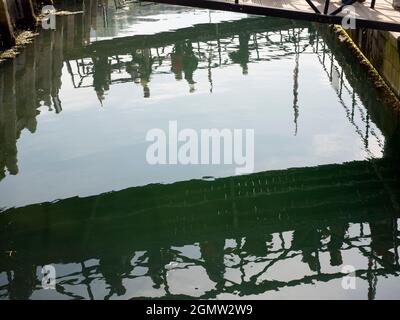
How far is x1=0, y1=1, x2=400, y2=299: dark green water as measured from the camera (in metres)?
9.16

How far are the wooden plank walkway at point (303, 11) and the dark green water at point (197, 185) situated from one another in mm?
2771

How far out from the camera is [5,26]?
21234 millimetres

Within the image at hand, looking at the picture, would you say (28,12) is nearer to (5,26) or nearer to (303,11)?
(5,26)

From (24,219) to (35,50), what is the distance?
13.7 meters

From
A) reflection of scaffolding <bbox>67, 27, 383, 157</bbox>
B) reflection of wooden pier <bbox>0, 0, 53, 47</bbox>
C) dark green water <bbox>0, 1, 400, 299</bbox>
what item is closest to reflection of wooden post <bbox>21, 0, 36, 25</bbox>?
reflection of wooden pier <bbox>0, 0, 53, 47</bbox>

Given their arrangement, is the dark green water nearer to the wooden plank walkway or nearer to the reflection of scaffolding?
the reflection of scaffolding

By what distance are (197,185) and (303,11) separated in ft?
15.3

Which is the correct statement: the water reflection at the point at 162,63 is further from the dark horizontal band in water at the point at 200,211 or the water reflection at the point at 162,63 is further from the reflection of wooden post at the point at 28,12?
the dark horizontal band in water at the point at 200,211

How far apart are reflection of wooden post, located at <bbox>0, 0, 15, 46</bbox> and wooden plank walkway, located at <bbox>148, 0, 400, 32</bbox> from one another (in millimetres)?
9253

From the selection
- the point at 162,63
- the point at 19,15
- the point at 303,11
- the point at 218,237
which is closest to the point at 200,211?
the point at 218,237

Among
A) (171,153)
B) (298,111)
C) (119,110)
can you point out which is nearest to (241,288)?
(171,153)

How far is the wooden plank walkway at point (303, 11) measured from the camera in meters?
12.5

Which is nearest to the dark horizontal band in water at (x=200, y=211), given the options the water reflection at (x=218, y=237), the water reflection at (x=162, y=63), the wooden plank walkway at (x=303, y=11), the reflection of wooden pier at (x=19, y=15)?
the water reflection at (x=218, y=237)
